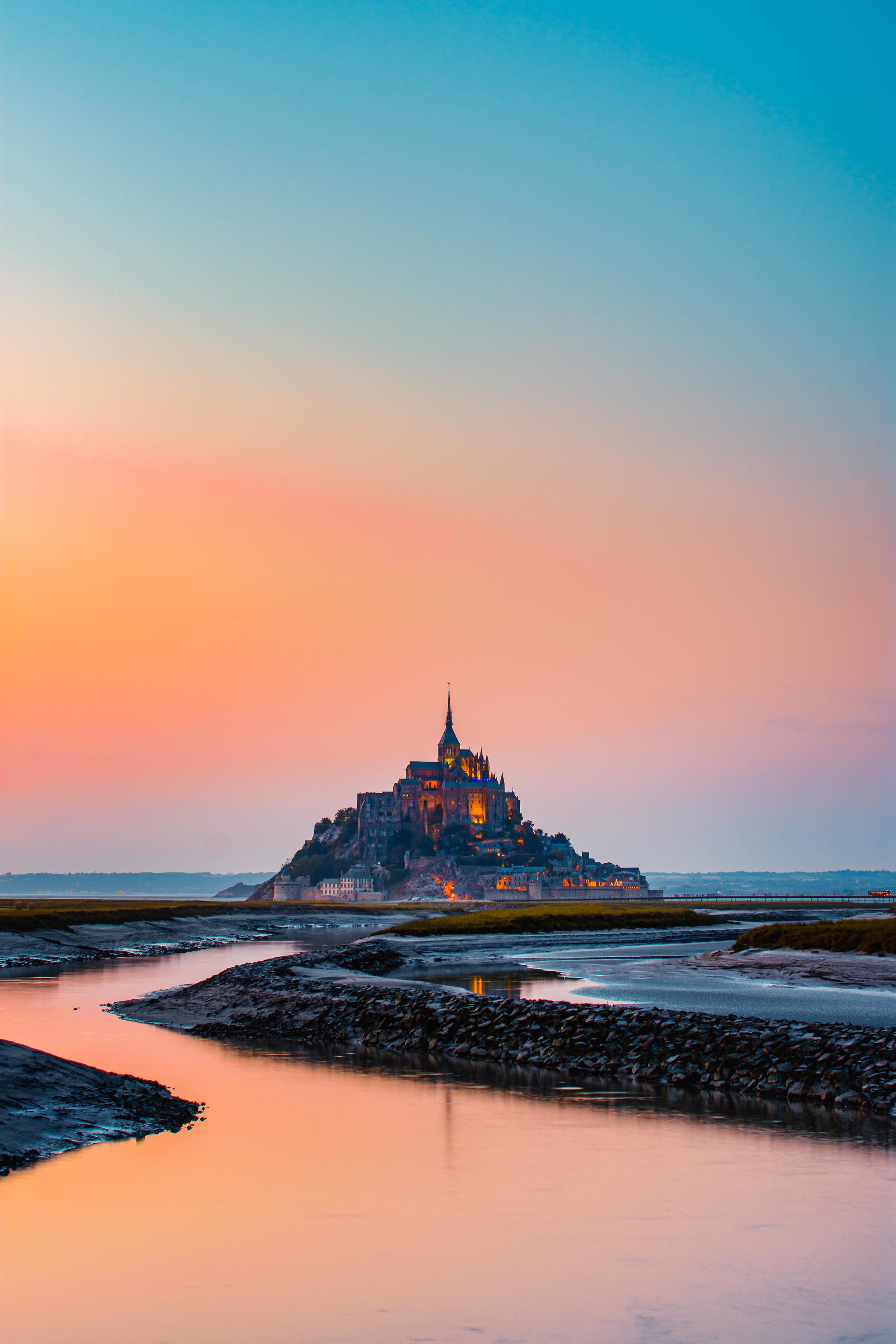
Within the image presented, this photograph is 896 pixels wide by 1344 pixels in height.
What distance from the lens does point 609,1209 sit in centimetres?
1119

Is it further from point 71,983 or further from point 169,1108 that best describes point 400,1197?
point 71,983

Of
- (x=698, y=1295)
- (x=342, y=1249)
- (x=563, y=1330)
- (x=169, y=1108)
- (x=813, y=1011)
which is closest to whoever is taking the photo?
(x=563, y=1330)

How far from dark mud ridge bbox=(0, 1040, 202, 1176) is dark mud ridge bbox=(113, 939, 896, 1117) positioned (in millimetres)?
6881

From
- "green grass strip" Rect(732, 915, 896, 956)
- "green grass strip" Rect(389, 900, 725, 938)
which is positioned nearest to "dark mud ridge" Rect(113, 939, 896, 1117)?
"green grass strip" Rect(732, 915, 896, 956)

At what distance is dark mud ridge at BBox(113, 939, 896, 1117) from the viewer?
17.1 meters

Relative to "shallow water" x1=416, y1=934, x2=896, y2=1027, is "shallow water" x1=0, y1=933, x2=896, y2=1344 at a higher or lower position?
higher

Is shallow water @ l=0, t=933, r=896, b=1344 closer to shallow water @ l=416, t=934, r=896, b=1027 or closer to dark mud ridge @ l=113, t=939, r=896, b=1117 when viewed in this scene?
dark mud ridge @ l=113, t=939, r=896, b=1117

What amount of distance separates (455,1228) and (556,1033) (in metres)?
10.5

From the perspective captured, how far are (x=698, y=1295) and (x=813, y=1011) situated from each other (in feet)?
55.8

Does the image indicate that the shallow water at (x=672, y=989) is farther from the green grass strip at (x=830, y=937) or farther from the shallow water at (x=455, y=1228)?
the shallow water at (x=455, y=1228)

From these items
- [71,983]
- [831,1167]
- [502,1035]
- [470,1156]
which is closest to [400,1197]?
[470,1156]

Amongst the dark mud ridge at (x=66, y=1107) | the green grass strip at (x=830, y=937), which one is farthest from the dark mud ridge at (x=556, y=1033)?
the green grass strip at (x=830, y=937)

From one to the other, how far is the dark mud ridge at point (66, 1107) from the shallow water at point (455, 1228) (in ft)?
1.61

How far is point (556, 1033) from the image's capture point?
20.9 m
